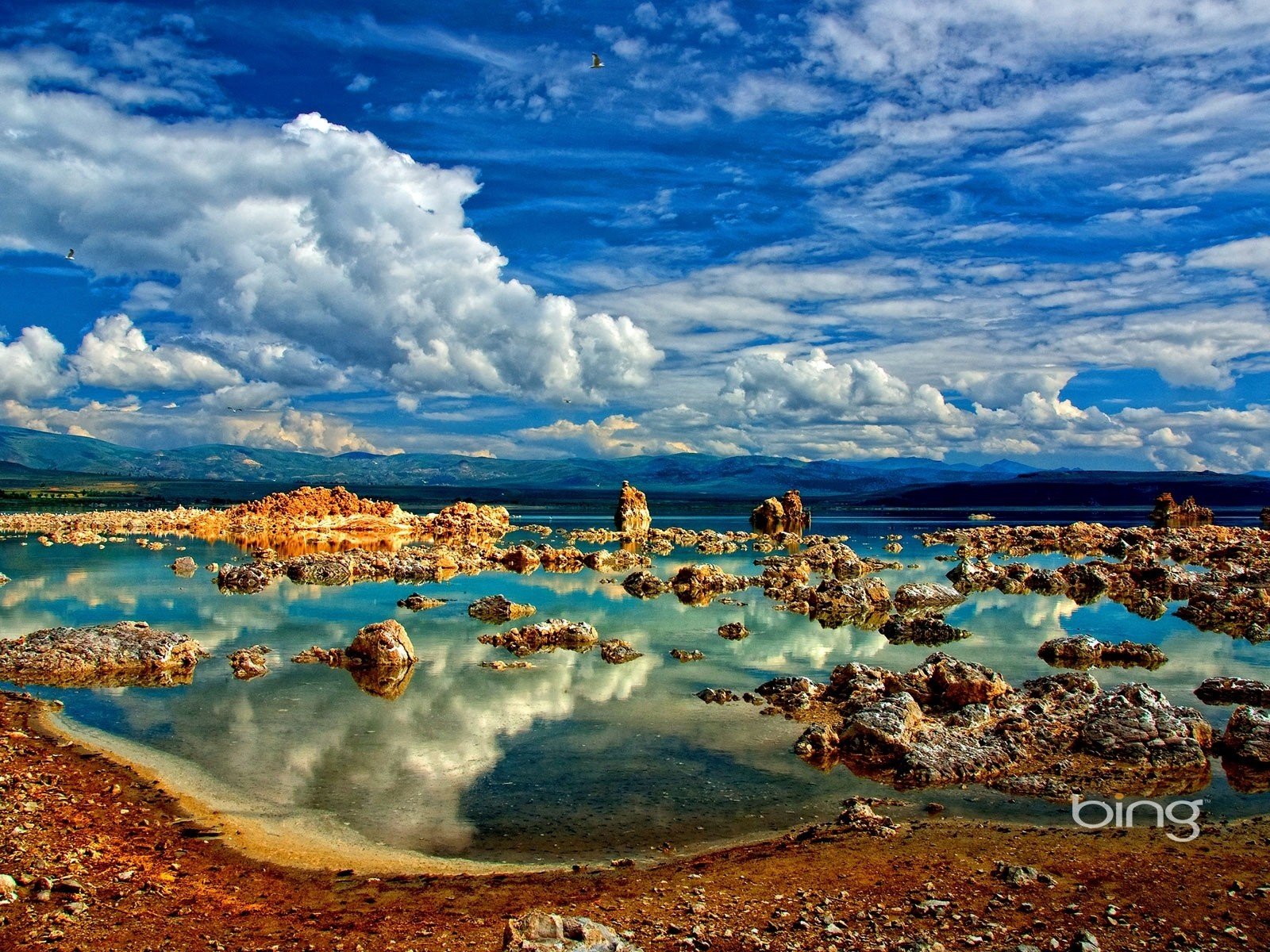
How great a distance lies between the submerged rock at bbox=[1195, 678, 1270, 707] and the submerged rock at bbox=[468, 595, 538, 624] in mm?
24272

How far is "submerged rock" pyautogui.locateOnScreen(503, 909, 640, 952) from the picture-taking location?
7898 mm

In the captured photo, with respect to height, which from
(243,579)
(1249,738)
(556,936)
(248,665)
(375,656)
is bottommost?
(243,579)

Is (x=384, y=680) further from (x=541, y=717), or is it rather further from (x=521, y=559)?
(x=521, y=559)

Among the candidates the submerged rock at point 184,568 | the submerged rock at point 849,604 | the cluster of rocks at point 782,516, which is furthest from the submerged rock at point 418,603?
the cluster of rocks at point 782,516

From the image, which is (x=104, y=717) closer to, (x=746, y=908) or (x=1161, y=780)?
(x=746, y=908)

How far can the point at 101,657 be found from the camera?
24547 mm

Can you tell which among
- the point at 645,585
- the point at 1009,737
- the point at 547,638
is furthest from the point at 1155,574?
the point at 547,638

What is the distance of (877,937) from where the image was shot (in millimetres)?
9570

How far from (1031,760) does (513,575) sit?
3808 cm

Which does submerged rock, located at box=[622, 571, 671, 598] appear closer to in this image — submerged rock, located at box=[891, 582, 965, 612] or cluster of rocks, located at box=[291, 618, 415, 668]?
submerged rock, located at box=[891, 582, 965, 612]

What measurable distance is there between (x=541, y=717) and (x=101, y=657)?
1457cm

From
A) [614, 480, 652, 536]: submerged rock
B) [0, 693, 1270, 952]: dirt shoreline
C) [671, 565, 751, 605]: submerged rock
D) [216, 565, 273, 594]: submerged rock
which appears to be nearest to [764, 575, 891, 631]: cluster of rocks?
[671, 565, 751, 605]: submerged rock

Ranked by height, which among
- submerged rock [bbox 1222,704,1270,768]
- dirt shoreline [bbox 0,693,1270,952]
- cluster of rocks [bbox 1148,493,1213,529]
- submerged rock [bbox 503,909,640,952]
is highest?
cluster of rocks [bbox 1148,493,1213,529]

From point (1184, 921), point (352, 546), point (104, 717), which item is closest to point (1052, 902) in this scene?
point (1184, 921)
